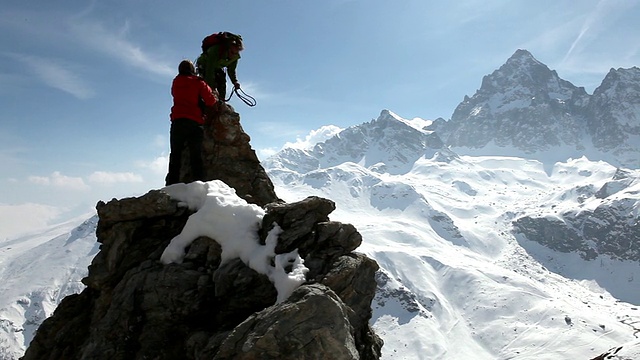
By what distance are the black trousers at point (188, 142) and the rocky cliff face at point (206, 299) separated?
2524mm

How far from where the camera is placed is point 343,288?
10414 mm

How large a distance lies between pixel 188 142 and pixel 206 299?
6.66 m

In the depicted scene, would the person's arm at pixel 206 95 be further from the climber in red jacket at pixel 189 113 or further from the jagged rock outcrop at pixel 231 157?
the jagged rock outcrop at pixel 231 157

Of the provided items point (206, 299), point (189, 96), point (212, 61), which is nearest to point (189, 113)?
point (189, 96)

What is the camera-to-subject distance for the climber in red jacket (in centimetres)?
1430

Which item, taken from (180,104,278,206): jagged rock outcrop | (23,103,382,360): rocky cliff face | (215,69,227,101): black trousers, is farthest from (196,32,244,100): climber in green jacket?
(23,103,382,360): rocky cliff face

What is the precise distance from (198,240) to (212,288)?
1514 mm

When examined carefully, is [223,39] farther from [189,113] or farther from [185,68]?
[189,113]

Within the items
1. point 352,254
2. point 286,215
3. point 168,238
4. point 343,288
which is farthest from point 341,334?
point 168,238

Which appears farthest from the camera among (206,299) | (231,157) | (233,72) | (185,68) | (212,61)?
(233,72)

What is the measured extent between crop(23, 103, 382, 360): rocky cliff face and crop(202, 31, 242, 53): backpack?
24.4 feet

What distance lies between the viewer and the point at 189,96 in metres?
14.4

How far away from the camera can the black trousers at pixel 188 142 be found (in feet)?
48.5

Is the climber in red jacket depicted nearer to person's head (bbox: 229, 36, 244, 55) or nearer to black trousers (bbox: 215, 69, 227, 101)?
Result: person's head (bbox: 229, 36, 244, 55)
